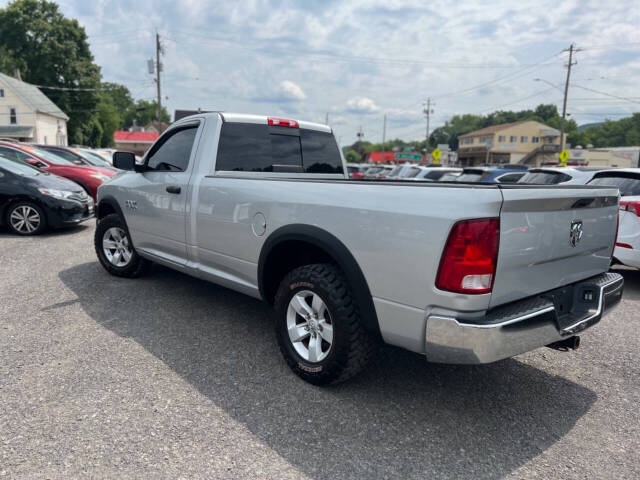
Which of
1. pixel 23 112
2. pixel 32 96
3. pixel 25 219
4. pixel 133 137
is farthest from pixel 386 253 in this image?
pixel 133 137

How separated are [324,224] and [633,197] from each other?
479cm

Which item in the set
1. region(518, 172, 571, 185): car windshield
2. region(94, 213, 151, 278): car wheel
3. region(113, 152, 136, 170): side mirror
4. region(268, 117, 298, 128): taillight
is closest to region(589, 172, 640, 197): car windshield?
region(518, 172, 571, 185): car windshield

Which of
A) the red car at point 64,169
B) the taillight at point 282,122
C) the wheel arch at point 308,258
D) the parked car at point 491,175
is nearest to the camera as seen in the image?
the wheel arch at point 308,258

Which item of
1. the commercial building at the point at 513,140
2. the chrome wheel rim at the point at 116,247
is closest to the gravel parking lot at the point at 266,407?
the chrome wheel rim at the point at 116,247

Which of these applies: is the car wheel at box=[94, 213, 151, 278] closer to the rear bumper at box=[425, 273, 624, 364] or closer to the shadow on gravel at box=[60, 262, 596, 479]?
the shadow on gravel at box=[60, 262, 596, 479]

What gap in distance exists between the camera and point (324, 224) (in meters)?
2.89

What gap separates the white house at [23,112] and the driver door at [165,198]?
48790mm

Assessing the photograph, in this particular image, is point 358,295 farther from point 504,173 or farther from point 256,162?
point 504,173

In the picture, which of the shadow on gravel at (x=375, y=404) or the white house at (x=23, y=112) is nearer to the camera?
the shadow on gravel at (x=375, y=404)

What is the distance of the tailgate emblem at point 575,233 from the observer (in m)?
2.71

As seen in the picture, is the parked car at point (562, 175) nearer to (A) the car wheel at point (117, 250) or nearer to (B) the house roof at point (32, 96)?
(A) the car wheel at point (117, 250)

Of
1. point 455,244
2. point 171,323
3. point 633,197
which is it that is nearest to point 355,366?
point 455,244

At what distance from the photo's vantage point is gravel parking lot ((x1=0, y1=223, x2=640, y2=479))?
92.4 inches

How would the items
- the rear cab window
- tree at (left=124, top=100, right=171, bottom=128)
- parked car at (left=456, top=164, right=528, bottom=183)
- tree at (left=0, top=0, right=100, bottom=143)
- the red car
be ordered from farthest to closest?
1. tree at (left=124, top=100, right=171, bottom=128)
2. tree at (left=0, top=0, right=100, bottom=143)
3. parked car at (left=456, top=164, right=528, bottom=183)
4. the red car
5. the rear cab window
